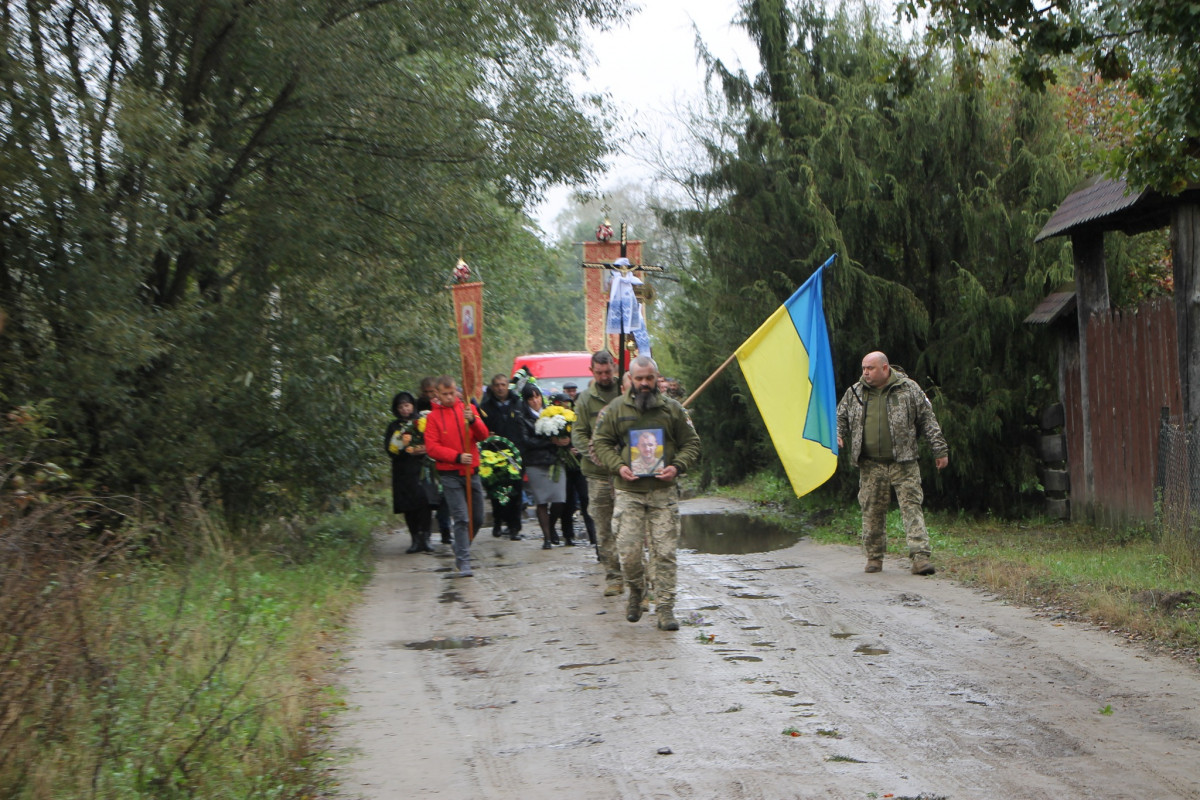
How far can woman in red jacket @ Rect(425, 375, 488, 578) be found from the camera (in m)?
12.4

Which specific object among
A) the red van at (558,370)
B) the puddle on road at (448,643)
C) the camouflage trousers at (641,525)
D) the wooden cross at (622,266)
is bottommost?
the puddle on road at (448,643)

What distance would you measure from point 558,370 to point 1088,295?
946 cm

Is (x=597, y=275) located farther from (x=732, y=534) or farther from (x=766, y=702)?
(x=766, y=702)

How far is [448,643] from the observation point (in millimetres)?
8797

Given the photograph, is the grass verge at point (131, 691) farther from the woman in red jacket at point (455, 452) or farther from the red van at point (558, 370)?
the red van at point (558, 370)

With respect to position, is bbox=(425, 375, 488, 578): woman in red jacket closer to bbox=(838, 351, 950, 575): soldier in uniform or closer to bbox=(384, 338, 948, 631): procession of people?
bbox=(384, 338, 948, 631): procession of people

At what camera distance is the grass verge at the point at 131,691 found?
4938 millimetres

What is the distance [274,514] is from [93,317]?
479cm

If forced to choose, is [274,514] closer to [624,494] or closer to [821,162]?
[624,494]

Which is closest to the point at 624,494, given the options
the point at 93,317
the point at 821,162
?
the point at 93,317

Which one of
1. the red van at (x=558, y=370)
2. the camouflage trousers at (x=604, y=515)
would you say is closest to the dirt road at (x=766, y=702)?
the camouflage trousers at (x=604, y=515)

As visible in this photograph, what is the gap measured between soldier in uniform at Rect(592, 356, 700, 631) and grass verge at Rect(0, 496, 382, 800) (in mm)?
2478

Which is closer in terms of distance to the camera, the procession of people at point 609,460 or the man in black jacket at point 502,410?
the procession of people at point 609,460

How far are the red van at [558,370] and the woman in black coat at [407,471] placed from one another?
554cm
